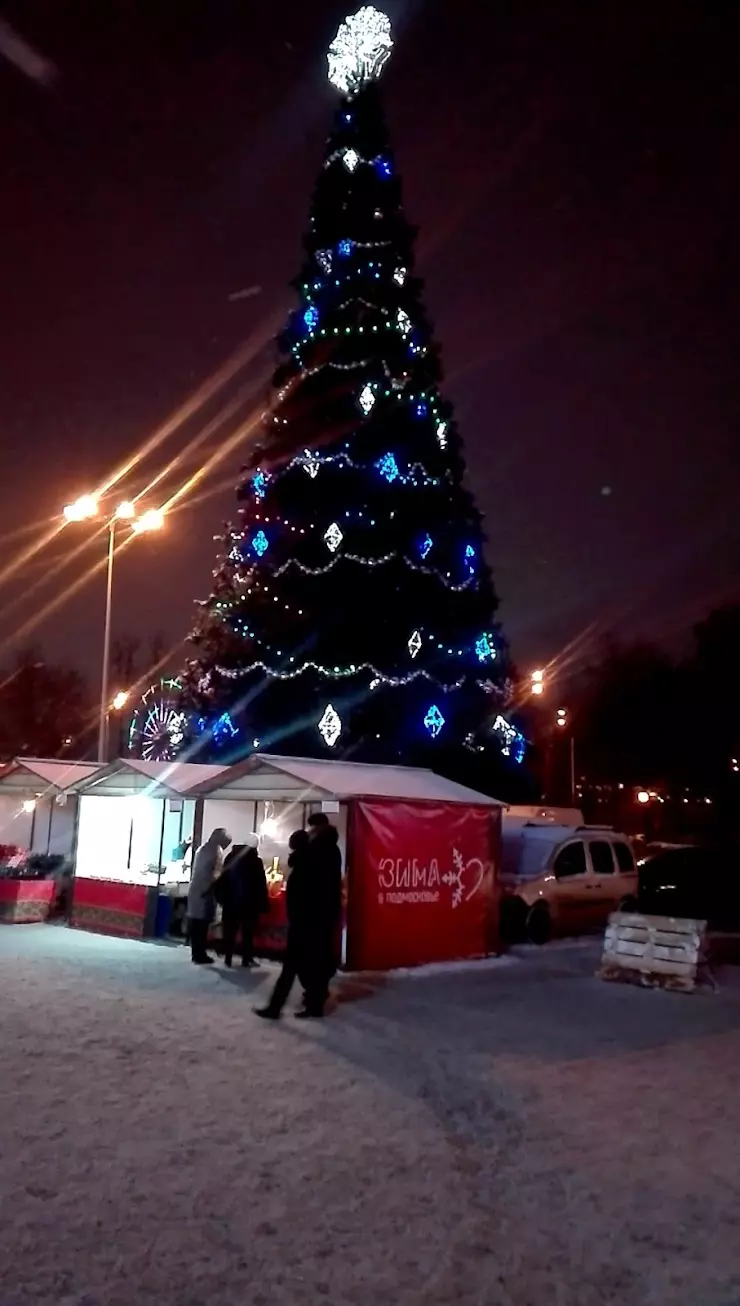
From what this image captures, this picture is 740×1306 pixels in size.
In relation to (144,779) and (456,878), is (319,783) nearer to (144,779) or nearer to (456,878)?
(456,878)

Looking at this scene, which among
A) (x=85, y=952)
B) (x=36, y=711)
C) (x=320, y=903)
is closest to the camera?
(x=320, y=903)

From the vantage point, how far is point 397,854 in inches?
578

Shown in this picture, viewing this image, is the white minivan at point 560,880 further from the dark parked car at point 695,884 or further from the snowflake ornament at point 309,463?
the snowflake ornament at point 309,463

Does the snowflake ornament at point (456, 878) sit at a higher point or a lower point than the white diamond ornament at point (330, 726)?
lower

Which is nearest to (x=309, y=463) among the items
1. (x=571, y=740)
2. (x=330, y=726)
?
(x=330, y=726)

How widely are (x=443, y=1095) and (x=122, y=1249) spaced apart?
3.45m

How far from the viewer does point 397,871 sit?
48.0 ft

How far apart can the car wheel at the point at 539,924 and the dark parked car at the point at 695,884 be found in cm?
589

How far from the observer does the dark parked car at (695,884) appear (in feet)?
77.2

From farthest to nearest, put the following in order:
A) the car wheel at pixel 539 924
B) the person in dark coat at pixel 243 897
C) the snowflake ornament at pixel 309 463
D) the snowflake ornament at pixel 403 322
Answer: the snowflake ornament at pixel 403 322, the snowflake ornament at pixel 309 463, the car wheel at pixel 539 924, the person in dark coat at pixel 243 897

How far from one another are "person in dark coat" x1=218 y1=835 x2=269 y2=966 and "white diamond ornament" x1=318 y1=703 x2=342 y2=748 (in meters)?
9.77

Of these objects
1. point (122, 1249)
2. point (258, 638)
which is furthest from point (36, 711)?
point (122, 1249)

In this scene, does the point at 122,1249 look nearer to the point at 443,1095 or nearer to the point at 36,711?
the point at 443,1095

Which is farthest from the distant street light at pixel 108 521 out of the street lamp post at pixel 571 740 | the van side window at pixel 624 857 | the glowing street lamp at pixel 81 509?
the street lamp post at pixel 571 740
